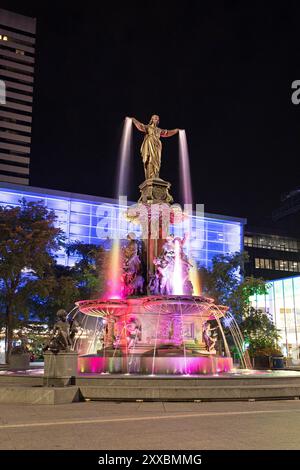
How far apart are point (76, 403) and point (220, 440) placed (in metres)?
6.24

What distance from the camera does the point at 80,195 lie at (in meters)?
78.7

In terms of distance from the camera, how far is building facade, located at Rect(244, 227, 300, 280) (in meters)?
101

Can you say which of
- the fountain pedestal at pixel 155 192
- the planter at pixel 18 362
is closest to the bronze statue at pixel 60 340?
the fountain pedestal at pixel 155 192

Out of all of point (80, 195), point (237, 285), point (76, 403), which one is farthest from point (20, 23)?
point (76, 403)

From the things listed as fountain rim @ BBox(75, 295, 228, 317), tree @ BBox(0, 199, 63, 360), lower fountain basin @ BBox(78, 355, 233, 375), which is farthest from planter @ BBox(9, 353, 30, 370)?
lower fountain basin @ BBox(78, 355, 233, 375)

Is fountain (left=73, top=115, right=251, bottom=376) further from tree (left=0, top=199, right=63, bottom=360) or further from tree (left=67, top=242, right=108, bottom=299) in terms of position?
tree (left=67, top=242, right=108, bottom=299)

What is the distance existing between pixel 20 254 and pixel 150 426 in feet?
85.6

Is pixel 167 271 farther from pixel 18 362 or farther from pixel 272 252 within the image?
pixel 272 252

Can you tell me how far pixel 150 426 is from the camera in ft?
29.9

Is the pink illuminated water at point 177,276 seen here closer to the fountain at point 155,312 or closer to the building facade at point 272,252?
the fountain at point 155,312

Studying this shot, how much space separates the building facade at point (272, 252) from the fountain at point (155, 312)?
78.6 meters

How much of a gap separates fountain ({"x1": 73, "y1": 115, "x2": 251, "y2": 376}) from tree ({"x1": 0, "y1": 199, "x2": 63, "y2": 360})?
Result: 12248 millimetres

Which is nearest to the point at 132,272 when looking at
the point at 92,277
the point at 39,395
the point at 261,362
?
the point at 39,395
